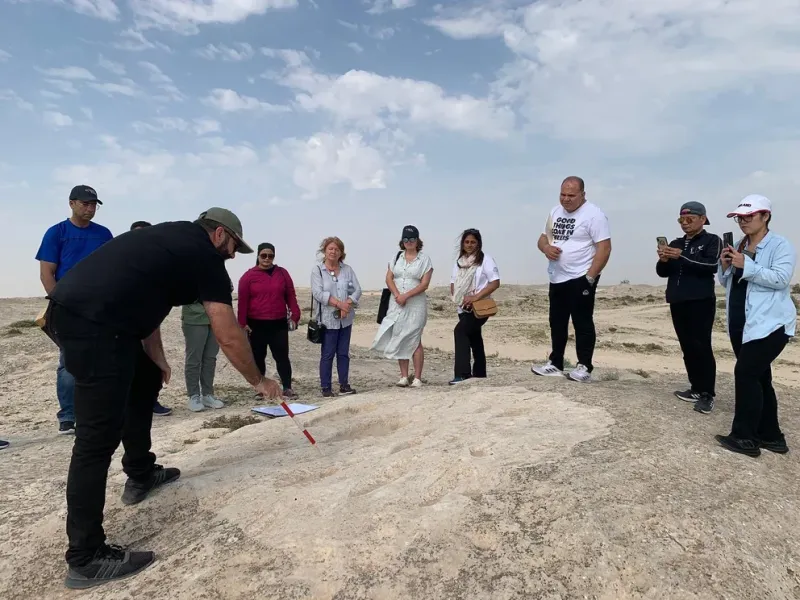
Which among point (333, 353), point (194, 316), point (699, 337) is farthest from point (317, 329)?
point (699, 337)

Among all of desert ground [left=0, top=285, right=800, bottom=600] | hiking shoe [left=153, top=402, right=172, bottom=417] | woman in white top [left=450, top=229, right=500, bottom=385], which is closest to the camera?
desert ground [left=0, top=285, right=800, bottom=600]

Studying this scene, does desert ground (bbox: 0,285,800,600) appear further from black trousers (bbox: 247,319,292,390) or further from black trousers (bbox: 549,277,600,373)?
black trousers (bbox: 247,319,292,390)

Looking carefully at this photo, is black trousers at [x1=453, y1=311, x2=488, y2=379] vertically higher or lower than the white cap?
lower

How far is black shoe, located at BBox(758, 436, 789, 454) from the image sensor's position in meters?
4.04

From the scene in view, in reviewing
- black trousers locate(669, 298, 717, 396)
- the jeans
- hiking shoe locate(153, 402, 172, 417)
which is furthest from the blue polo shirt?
black trousers locate(669, 298, 717, 396)

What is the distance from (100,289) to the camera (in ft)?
9.49

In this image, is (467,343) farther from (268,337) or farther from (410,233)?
(268,337)

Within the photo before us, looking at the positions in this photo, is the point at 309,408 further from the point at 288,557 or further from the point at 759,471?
the point at 759,471

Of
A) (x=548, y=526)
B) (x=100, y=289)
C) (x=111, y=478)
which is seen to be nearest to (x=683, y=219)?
(x=548, y=526)

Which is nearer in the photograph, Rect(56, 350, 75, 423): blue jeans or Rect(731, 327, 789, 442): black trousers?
Rect(731, 327, 789, 442): black trousers

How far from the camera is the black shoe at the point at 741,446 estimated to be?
3.87 metres

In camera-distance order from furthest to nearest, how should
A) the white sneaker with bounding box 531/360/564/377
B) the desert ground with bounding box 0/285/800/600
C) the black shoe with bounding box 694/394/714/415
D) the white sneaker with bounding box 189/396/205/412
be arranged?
the white sneaker with bounding box 189/396/205/412 < the white sneaker with bounding box 531/360/564/377 < the black shoe with bounding box 694/394/714/415 < the desert ground with bounding box 0/285/800/600

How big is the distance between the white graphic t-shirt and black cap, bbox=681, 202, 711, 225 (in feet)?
2.31

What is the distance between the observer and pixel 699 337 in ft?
16.6
